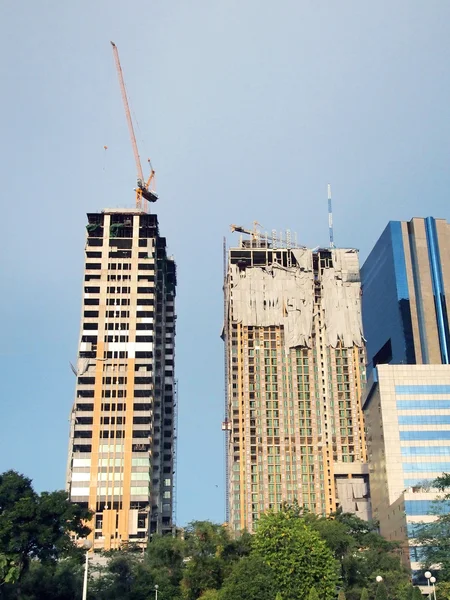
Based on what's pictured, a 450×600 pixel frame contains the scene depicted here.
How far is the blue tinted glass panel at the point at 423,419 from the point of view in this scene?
124 metres

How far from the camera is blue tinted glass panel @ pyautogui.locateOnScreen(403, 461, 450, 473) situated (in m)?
121

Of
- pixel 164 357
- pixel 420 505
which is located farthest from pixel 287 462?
pixel 420 505

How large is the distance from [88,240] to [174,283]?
24400 mm

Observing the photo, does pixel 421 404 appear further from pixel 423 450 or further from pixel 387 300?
pixel 387 300

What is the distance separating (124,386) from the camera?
152 meters

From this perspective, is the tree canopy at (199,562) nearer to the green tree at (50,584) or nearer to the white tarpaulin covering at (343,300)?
the green tree at (50,584)

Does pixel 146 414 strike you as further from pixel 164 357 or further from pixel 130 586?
pixel 130 586

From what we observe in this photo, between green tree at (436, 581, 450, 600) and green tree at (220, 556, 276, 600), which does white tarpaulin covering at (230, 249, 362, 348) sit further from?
green tree at (220, 556, 276, 600)

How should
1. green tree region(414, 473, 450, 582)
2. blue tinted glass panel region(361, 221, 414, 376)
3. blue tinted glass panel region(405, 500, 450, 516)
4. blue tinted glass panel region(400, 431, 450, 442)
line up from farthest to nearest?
1. blue tinted glass panel region(361, 221, 414, 376)
2. blue tinted glass panel region(400, 431, 450, 442)
3. blue tinted glass panel region(405, 500, 450, 516)
4. green tree region(414, 473, 450, 582)

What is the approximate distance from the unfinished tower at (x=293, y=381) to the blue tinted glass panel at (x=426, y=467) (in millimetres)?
36225

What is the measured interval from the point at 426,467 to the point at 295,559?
182 feet

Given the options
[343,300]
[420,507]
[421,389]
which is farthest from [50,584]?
[343,300]

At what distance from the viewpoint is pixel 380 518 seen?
4951 inches

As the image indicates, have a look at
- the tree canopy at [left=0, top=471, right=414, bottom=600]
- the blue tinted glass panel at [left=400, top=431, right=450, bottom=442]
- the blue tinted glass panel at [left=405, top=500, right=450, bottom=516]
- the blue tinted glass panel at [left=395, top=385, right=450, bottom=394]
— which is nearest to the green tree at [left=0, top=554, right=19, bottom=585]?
the tree canopy at [left=0, top=471, right=414, bottom=600]
